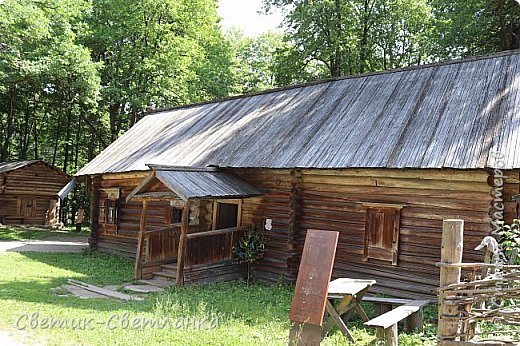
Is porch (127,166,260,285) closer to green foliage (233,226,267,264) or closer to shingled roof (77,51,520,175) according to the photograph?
green foliage (233,226,267,264)

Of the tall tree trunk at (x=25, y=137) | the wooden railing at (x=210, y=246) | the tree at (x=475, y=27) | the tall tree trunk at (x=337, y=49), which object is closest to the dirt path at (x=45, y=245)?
the wooden railing at (x=210, y=246)

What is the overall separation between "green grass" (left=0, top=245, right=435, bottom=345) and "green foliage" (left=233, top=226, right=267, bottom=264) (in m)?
0.65

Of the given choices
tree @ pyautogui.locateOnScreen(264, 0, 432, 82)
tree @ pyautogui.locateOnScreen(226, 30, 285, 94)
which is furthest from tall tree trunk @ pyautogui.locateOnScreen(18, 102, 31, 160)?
tree @ pyautogui.locateOnScreen(264, 0, 432, 82)

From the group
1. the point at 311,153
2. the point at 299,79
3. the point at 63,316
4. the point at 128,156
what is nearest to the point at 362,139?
the point at 311,153

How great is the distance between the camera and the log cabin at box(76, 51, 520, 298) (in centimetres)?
902

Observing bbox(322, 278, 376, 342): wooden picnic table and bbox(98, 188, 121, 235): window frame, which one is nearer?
bbox(322, 278, 376, 342): wooden picnic table

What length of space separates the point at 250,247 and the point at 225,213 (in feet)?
7.86

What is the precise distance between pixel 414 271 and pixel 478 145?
280 centimetres

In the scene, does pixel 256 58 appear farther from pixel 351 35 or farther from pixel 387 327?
pixel 387 327

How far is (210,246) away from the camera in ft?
36.8

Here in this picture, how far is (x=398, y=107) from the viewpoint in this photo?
37.2 feet

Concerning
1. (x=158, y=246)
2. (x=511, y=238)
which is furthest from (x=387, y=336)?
(x=158, y=246)

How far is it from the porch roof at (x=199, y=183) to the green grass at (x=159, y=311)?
6.94 feet

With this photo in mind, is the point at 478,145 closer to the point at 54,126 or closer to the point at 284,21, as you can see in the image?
the point at 284,21
